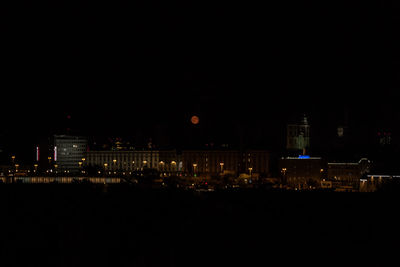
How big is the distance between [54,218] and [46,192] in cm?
1334

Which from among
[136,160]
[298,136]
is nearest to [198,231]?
[136,160]

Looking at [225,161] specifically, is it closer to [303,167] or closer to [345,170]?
[303,167]

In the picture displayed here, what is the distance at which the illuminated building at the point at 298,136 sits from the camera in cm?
9088

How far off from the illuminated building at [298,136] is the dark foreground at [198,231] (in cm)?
6277

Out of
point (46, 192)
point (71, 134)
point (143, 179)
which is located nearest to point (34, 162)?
point (71, 134)

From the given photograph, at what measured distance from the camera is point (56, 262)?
11898 millimetres

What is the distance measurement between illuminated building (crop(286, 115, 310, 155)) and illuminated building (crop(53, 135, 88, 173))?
110 ft

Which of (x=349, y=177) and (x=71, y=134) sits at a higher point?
(x=71, y=134)

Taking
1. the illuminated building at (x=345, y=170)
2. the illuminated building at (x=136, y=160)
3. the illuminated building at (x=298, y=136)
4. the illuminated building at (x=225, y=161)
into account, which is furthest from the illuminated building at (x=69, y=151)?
the illuminated building at (x=345, y=170)

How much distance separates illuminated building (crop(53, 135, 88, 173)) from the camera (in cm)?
9250

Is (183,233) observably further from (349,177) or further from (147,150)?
(147,150)

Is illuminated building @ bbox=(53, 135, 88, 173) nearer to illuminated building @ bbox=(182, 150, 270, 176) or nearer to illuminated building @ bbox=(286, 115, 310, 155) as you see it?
illuminated building @ bbox=(182, 150, 270, 176)

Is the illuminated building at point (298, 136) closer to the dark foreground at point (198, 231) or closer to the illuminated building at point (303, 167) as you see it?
the illuminated building at point (303, 167)

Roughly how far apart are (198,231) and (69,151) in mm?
81807
